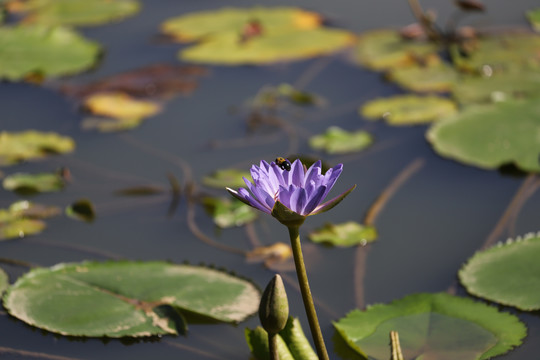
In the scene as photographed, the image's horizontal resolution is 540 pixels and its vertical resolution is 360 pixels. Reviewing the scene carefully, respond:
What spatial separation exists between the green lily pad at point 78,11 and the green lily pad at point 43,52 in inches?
12.3

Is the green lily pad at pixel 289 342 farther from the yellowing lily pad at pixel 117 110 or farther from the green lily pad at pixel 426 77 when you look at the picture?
the green lily pad at pixel 426 77

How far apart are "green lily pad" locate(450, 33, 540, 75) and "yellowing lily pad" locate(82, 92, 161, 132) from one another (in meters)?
1.61

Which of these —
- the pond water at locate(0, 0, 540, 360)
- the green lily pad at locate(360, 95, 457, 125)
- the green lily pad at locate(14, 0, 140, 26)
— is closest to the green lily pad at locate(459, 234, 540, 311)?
the pond water at locate(0, 0, 540, 360)

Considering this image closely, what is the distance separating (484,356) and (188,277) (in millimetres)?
882

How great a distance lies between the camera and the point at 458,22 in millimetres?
4027

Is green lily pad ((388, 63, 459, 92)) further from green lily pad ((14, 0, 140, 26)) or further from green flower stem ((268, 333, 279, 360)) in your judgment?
green flower stem ((268, 333, 279, 360))

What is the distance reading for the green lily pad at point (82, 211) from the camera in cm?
263

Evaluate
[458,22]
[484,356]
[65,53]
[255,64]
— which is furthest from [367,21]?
[484,356]

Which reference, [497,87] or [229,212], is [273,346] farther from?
[497,87]

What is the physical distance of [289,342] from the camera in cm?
171

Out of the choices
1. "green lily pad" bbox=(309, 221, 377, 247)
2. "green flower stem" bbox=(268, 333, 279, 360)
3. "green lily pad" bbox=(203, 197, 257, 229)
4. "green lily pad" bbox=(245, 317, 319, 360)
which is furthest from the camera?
"green lily pad" bbox=(203, 197, 257, 229)

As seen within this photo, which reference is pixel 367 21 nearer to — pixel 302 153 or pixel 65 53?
pixel 302 153

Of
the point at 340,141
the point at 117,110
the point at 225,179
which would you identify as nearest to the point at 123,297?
the point at 225,179

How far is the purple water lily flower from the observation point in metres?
1.36
